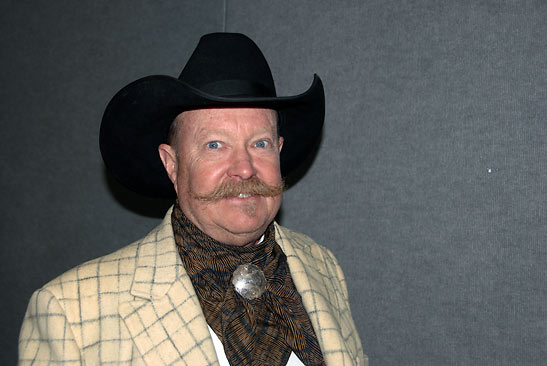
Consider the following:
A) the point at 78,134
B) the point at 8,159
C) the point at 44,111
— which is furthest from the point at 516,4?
the point at 8,159

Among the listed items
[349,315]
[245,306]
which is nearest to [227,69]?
[245,306]

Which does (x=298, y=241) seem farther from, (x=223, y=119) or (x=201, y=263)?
(x=223, y=119)

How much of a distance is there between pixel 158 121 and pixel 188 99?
0.20m

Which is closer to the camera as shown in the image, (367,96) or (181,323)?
(181,323)

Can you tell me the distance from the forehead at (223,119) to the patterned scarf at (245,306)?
0.29 meters

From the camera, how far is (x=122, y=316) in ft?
4.37

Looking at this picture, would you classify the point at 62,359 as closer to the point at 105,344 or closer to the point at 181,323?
the point at 105,344

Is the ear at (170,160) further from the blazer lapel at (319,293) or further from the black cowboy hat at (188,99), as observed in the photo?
the blazer lapel at (319,293)

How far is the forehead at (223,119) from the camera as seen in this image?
4.66 ft

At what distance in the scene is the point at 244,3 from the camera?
2305 millimetres

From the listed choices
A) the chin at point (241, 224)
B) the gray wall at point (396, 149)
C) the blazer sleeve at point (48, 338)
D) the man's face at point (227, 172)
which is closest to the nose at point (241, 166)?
the man's face at point (227, 172)

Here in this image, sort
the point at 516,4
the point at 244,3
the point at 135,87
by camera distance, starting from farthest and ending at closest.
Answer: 1. the point at 244,3
2. the point at 516,4
3. the point at 135,87

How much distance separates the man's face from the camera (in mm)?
1408

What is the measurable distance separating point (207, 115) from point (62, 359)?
76 cm
